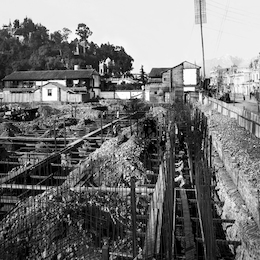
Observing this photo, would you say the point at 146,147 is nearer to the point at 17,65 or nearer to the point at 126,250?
the point at 126,250

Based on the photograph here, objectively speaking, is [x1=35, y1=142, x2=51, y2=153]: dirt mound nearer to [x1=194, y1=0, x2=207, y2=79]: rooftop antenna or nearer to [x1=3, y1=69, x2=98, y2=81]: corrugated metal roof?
[x1=194, y1=0, x2=207, y2=79]: rooftop antenna

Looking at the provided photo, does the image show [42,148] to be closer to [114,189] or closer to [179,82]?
[114,189]

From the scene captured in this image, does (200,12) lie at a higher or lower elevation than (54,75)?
higher

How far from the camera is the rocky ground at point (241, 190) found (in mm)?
5030

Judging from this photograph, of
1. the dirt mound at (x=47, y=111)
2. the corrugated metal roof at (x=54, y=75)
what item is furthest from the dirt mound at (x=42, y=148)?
the corrugated metal roof at (x=54, y=75)

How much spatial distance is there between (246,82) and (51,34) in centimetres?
5102

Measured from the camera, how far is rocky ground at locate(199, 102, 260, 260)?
5030mm

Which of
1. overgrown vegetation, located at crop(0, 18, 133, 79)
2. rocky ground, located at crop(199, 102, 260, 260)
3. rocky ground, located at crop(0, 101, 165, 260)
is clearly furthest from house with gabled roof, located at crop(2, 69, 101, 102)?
rocky ground, located at crop(0, 101, 165, 260)

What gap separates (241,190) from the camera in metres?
6.72

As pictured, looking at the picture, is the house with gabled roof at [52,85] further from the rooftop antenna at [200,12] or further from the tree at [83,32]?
the tree at [83,32]

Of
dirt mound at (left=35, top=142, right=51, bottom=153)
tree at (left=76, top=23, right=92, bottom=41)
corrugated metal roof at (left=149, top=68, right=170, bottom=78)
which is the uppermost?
tree at (left=76, top=23, right=92, bottom=41)

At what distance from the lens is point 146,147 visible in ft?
41.1

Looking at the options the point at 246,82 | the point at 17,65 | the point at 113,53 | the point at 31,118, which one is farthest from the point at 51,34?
the point at 31,118

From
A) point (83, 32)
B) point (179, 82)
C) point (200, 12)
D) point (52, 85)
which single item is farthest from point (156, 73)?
point (83, 32)
